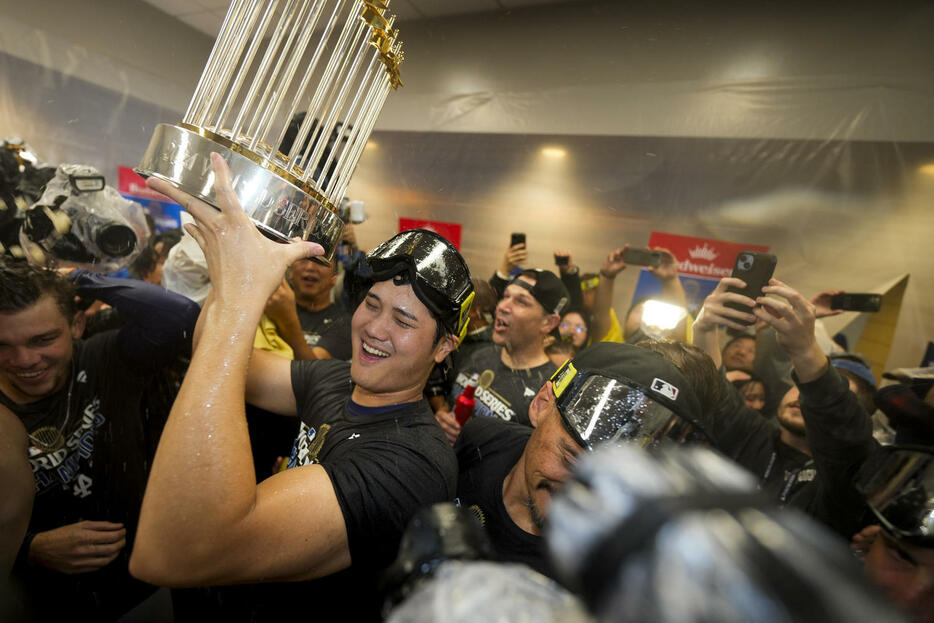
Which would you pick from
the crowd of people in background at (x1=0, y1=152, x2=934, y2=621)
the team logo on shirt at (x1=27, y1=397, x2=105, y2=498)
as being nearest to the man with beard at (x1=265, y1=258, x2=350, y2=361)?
the crowd of people in background at (x1=0, y1=152, x2=934, y2=621)

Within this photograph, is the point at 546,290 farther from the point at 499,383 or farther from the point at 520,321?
the point at 499,383

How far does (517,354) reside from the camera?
2439mm

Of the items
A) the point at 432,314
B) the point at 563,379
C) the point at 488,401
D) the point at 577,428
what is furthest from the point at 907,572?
the point at 488,401

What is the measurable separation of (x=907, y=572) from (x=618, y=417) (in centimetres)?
47

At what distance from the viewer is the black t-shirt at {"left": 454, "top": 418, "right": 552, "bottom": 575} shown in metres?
1.03

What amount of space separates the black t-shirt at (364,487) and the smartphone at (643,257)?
1.26 metres

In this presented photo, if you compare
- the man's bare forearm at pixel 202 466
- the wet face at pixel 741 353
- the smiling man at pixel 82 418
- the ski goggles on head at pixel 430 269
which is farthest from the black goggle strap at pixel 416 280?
the wet face at pixel 741 353

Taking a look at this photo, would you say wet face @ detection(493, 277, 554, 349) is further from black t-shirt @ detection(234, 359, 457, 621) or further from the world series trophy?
the world series trophy

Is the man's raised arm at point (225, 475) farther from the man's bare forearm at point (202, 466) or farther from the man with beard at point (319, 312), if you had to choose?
the man with beard at point (319, 312)

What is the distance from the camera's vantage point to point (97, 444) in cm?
133

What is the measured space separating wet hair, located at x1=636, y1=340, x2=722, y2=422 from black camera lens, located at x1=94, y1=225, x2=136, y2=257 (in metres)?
1.62

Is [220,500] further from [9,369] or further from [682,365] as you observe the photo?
[9,369]

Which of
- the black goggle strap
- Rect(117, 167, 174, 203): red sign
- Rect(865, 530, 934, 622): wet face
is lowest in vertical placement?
Rect(117, 167, 174, 203): red sign

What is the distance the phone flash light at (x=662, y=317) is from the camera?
4.11ft
